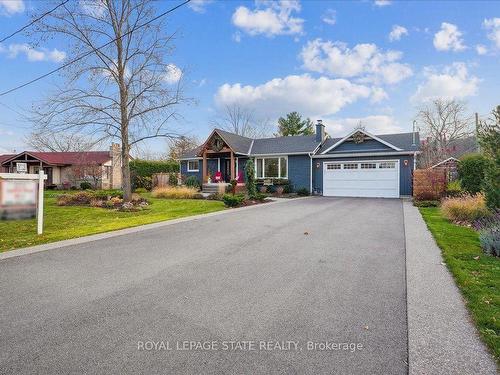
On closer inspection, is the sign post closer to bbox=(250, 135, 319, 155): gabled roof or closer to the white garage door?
bbox=(250, 135, 319, 155): gabled roof

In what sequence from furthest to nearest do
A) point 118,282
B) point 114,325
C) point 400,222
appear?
point 400,222 → point 118,282 → point 114,325

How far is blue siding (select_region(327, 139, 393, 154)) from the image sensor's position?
20094mm

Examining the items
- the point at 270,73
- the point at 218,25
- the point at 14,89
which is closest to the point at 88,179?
the point at 14,89

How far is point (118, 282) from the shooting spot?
4.39 m

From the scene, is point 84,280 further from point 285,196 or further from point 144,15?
point 285,196

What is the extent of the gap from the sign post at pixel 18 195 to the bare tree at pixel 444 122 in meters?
32.6

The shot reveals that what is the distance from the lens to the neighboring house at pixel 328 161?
19.5 metres

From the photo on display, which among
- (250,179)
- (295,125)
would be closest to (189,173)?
(250,179)

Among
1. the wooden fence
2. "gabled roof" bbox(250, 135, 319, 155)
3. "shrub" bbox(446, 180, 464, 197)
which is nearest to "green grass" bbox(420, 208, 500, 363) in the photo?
"shrub" bbox(446, 180, 464, 197)

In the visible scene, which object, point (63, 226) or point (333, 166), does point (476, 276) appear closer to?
point (63, 226)

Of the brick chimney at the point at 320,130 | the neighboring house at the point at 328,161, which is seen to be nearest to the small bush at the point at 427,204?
the neighboring house at the point at 328,161

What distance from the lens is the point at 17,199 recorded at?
22.1 feet

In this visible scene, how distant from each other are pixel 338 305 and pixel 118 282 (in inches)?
118

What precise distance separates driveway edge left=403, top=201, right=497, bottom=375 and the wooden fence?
1166 centimetres
